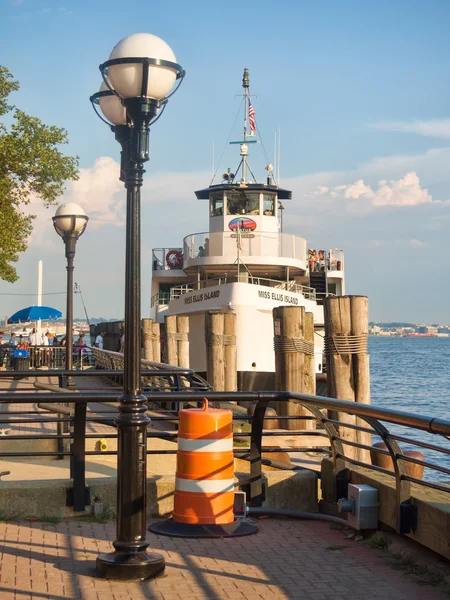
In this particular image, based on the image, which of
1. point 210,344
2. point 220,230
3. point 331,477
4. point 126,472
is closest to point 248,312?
point 220,230

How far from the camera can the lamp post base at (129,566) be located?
18.4ft

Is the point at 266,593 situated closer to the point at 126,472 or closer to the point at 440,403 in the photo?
the point at 126,472

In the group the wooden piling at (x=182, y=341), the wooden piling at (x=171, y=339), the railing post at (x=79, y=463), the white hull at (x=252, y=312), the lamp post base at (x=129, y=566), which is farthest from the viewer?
the white hull at (x=252, y=312)

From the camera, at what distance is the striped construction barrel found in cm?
683

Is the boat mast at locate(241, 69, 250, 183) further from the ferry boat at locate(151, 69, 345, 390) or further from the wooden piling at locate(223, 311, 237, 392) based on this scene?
the wooden piling at locate(223, 311, 237, 392)

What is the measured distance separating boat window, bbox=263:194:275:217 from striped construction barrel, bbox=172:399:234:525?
2854 cm

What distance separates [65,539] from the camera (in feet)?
21.7

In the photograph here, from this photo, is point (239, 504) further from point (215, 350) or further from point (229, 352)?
point (229, 352)

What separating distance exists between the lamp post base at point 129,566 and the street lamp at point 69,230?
29.3 feet

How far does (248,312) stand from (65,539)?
77.2 ft

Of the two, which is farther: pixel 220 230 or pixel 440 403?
pixel 440 403

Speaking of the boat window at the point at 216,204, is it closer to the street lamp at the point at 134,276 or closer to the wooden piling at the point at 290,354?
the wooden piling at the point at 290,354

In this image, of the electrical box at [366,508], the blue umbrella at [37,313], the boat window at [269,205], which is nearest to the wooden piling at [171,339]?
the boat window at [269,205]

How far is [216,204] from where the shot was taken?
35.3 m
